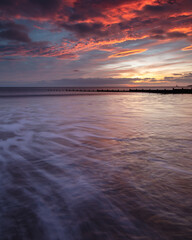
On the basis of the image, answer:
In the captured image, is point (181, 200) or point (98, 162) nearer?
point (181, 200)

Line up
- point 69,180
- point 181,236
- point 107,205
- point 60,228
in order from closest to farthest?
point 181,236 < point 60,228 < point 107,205 < point 69,180

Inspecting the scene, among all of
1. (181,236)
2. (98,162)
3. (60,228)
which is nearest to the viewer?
(181,236)

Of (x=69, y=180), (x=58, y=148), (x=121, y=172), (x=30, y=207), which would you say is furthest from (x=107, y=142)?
(x=30, y=207)

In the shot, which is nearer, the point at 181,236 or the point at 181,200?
the point at 181,236

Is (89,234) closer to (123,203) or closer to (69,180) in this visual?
(123,203)

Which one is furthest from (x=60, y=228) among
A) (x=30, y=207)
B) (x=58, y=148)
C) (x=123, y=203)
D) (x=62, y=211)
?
(x=58, y=148)

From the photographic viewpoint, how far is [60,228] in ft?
7.43

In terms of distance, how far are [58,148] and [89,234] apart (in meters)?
3.39

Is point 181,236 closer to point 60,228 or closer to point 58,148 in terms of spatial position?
point 60,228

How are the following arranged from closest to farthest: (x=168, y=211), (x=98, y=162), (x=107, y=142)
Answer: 1. (x=168, y=211)
2. (x=98, y=162)
3. (x=107, y=142)

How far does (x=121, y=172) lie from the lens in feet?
11.8

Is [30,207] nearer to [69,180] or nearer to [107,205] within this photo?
[69,180]

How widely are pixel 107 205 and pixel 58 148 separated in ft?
9.93

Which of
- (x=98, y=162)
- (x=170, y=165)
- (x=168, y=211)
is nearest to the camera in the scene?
→ (x=168, y=211)
